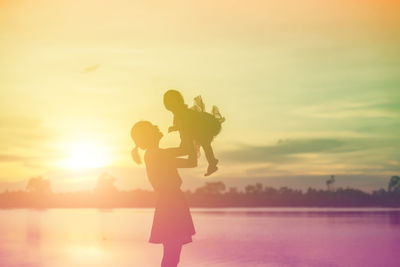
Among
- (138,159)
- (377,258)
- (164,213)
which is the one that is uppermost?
(138,159)

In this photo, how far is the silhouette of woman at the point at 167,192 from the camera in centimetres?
795

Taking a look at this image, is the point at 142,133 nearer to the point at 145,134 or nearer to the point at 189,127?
the point at 145,134

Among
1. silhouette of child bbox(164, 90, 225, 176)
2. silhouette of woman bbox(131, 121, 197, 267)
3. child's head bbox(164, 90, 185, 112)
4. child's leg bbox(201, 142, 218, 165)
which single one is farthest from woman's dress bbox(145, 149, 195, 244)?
child's head bbox(164, 90, 185, 112)

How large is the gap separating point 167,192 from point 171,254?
2.66ft

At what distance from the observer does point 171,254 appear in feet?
26.2

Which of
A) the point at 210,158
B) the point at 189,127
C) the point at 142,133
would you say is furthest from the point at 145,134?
the point at 210,158

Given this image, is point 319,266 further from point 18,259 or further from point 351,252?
point 18,259

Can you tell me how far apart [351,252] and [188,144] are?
38.3 feet

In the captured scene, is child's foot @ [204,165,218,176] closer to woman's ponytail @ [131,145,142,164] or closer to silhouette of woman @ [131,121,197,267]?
silhouette of woman @ [131,121,197,267]

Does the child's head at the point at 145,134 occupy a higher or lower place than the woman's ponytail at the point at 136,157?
higher

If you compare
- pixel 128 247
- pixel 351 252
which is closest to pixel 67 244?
pixel 128 247

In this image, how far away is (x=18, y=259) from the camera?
1593 centimetres

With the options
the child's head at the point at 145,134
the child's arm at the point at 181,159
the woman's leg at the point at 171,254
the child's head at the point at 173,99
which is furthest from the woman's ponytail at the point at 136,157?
the woman's leg at the point at 171,254

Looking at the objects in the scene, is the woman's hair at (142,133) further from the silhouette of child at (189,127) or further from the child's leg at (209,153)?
the child's leg at (209,153)
